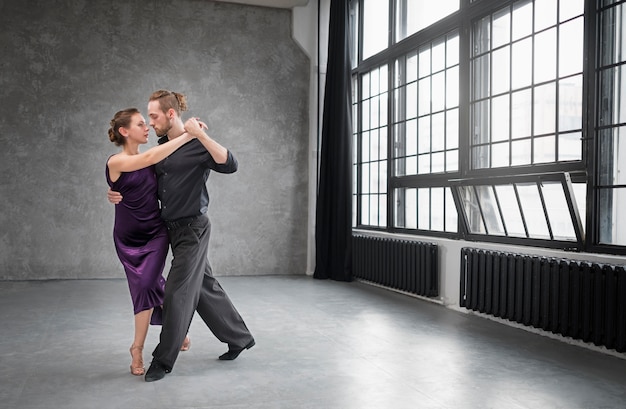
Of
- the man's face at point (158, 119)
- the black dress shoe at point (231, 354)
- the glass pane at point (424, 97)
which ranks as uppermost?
the glass pane at point (424, 97)

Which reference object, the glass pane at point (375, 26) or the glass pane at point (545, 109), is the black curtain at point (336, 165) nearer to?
the glass pane at point (375, 26)

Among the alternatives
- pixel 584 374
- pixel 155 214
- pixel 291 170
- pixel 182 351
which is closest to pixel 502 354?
pixel 584 374

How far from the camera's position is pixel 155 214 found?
3.36 m

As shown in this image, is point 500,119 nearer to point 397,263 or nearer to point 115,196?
point 397,263

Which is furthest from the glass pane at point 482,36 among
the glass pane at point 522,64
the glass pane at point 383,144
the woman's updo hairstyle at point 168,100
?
the woman's updo hairstyle at point 168,100

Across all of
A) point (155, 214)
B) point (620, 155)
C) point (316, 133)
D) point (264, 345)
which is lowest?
point (264, 345)

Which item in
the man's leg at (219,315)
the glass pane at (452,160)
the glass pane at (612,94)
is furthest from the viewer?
the glass pane at (452,160)

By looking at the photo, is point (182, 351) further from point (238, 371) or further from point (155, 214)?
point (155, 214)

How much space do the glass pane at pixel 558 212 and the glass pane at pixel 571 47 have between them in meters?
0.83

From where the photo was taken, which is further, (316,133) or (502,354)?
(316,133)

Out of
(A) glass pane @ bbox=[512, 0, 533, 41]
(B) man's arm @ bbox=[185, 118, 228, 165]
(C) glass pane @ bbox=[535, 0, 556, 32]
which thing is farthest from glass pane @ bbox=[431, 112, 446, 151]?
(B) man's arm @ bbox=[185, 118, 228, 165]

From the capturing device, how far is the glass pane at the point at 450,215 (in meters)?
5.88

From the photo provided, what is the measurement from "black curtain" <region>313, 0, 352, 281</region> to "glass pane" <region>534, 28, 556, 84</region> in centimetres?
316

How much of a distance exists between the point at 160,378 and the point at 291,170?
214 inches
